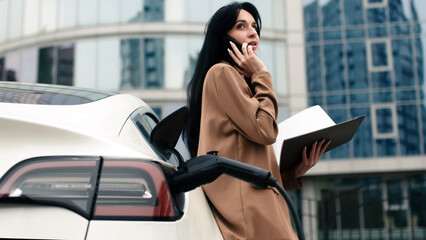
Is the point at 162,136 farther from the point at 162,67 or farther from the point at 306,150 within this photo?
the point at 162,67

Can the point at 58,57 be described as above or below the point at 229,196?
above

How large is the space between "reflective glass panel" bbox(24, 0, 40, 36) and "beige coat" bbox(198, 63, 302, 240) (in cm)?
2188

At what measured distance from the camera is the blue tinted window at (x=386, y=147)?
789 inches

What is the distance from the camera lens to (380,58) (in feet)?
67.5

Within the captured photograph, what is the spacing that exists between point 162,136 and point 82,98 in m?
0.27

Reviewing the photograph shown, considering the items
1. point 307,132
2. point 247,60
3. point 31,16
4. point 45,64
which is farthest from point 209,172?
point 31,16

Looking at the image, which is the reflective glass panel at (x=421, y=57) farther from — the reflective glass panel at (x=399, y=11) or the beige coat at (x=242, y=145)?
the beige coat at (x=242, y=145)

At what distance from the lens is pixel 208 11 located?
2109 cm

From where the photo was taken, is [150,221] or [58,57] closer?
[150,221]

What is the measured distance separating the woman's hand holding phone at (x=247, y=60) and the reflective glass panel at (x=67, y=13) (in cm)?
2066

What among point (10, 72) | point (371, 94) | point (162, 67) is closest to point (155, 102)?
point (162, 67)

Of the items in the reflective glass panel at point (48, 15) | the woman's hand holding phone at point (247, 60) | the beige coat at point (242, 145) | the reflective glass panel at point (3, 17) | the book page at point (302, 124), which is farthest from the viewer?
the reflective glass panel at point (3, 17)

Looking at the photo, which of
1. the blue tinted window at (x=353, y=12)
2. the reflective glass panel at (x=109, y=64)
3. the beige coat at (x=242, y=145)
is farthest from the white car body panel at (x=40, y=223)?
the blue tinted window at (x=353, y=12)

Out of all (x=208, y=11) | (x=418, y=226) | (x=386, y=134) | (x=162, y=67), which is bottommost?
(x=418, y=226)
